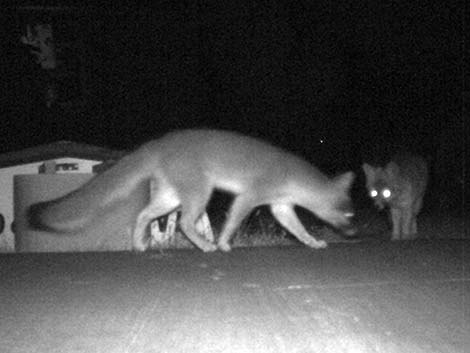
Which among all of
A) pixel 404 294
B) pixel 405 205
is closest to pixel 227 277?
pixel 404 294

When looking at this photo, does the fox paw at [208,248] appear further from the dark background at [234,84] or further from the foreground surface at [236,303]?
the dark background at [234,84]

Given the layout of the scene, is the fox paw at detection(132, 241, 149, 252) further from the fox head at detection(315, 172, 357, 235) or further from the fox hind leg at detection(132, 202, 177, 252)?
the fox head at detection(315, 172, 357, 235)

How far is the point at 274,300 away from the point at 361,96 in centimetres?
1992

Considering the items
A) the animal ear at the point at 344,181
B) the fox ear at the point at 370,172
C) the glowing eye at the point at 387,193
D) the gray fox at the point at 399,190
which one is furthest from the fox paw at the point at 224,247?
the fox ear at the point at 370,172

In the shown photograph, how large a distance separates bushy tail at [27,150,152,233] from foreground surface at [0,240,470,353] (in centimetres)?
42

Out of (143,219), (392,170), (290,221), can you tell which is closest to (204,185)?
(143,219)

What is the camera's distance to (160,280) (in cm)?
579

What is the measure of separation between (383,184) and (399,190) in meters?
0.33

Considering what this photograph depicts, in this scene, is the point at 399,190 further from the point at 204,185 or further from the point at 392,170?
the point at 204,185

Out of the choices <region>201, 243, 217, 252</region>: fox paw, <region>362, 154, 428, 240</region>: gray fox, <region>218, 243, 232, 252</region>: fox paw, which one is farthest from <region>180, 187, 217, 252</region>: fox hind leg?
<region>362, 154, 428, 240</region>: gray fox

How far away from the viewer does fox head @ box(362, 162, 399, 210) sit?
49.0 feet

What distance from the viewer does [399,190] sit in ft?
49.0

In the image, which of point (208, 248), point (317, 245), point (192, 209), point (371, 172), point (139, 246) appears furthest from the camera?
point (371, 172)

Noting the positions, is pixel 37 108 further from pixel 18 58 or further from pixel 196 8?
pixel 196 8
